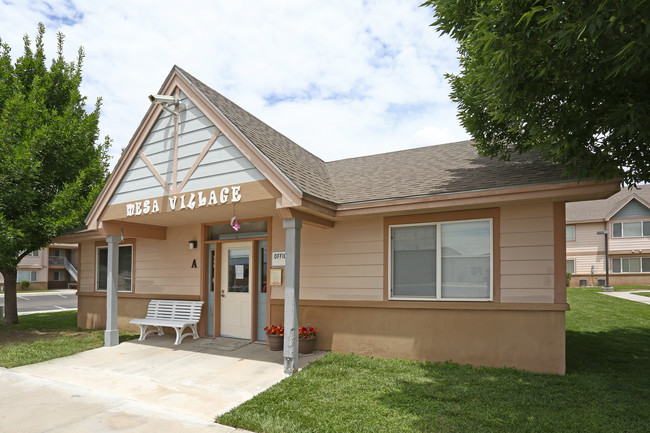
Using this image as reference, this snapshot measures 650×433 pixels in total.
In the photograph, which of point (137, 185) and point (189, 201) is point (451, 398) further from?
point (137, 185)

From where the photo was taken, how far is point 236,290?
9.71 meters

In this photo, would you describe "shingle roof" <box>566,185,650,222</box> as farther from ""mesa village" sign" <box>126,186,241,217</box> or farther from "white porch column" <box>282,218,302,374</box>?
""mesa village" sign" <box>126,186,241,217</box>

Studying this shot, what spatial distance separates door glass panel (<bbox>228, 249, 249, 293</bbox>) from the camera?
31.5ft

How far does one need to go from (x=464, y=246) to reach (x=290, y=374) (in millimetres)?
3828

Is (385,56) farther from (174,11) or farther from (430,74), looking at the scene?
(174,11)

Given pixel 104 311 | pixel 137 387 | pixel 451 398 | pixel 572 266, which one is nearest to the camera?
pixel 451 398

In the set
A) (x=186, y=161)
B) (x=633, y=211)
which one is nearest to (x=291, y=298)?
(x=186, y=161)

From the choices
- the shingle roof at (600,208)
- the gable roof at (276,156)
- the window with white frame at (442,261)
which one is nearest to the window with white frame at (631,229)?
the shingle roof at (600,208)

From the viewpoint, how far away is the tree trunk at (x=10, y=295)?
1246 centimetres

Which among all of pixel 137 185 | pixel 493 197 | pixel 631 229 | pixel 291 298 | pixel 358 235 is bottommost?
pixel 291 298

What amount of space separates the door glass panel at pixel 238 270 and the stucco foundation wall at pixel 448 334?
71.7 inches

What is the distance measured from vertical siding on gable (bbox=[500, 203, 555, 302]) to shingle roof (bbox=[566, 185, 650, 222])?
26397mm

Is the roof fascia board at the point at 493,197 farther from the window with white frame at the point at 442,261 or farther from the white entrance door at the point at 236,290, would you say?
the white entrance door at the point at 236,290

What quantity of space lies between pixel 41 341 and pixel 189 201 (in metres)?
5.76
